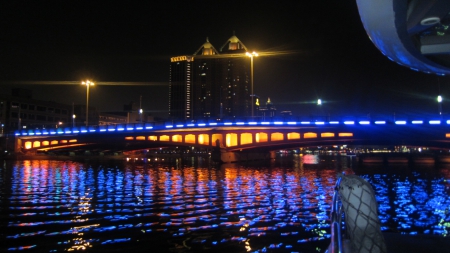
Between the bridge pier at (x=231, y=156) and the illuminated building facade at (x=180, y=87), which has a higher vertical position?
the illuminated building facade at (x=180, y=87)

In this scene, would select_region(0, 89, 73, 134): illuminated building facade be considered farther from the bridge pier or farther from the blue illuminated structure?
the blue illuminated structure

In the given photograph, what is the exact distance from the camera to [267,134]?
203ft

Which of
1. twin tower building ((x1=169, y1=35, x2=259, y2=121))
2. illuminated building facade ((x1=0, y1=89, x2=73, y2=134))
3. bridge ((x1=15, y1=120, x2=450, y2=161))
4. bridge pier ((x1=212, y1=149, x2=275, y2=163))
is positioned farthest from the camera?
illuminated building facade ((x1=0, y1=89, x2=73, y2=134))

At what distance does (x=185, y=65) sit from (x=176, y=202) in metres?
106

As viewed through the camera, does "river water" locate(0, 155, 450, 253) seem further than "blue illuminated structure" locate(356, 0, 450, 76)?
Yes

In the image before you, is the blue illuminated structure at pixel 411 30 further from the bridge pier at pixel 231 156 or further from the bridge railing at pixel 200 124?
the bridge pier at pixel 231 156

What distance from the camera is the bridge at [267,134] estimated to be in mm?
51969

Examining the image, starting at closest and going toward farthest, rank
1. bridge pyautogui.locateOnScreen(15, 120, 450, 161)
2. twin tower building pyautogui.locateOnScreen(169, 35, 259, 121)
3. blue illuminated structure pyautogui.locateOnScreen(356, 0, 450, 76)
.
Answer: blue illuminated structure pyautogui.locateOnScreen(356, 0, 450, 76), bridge pyautogui.locateOnScreen(15, 120, 450, 161), twin tower building pyautogui.locateOnScreen(169, 35, 259, 121)

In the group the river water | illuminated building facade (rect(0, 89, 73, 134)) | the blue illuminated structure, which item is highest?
illuminated building facade (rect(0, 89, 73, 134))

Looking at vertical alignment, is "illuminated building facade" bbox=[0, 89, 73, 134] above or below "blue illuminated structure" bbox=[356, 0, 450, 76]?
above

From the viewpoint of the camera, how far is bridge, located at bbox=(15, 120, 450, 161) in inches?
2046

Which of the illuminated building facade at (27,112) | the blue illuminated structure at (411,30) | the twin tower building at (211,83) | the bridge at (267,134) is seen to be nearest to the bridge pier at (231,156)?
the bridge at (267,134)

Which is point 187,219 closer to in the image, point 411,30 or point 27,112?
point 411,30

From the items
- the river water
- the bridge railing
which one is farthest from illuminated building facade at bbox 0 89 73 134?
the river water
